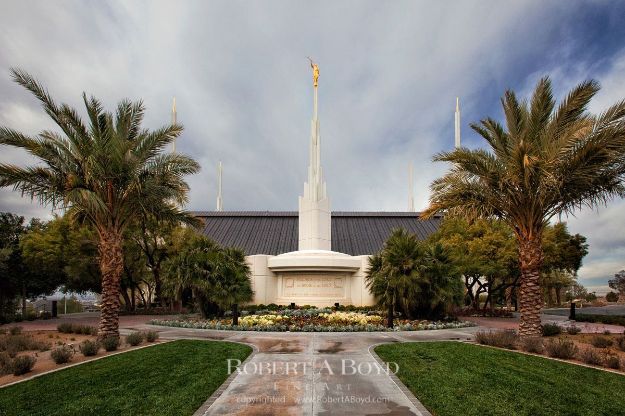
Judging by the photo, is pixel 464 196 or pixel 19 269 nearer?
pixel 464 196

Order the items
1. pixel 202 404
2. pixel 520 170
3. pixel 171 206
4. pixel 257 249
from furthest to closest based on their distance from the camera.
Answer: pixel 257 249, pixel 171 206, pixel 520 170, pixel 202 404

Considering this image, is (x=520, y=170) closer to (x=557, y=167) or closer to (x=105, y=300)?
(x=557, y=167)

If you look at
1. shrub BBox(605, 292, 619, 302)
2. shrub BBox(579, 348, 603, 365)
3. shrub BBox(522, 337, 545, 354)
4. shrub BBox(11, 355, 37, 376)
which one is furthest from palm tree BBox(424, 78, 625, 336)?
shrub BBox(605, 292, 619, 302)

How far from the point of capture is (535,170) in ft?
47.9

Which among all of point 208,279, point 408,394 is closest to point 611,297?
point 208,279

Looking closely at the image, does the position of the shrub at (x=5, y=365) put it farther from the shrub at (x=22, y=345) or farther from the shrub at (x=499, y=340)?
the shrub at (x=499, y=340)

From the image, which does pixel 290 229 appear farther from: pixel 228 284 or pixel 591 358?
pixel 591 358

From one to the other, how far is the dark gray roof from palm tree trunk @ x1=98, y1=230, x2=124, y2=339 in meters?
25.3

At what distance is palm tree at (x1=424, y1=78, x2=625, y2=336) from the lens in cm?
1409

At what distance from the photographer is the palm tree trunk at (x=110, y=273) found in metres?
15.8

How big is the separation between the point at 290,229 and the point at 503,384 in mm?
36840

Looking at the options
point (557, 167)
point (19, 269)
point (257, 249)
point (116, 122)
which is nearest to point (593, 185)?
point (557, 167)

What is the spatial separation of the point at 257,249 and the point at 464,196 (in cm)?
2828

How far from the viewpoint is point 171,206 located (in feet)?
59.6
